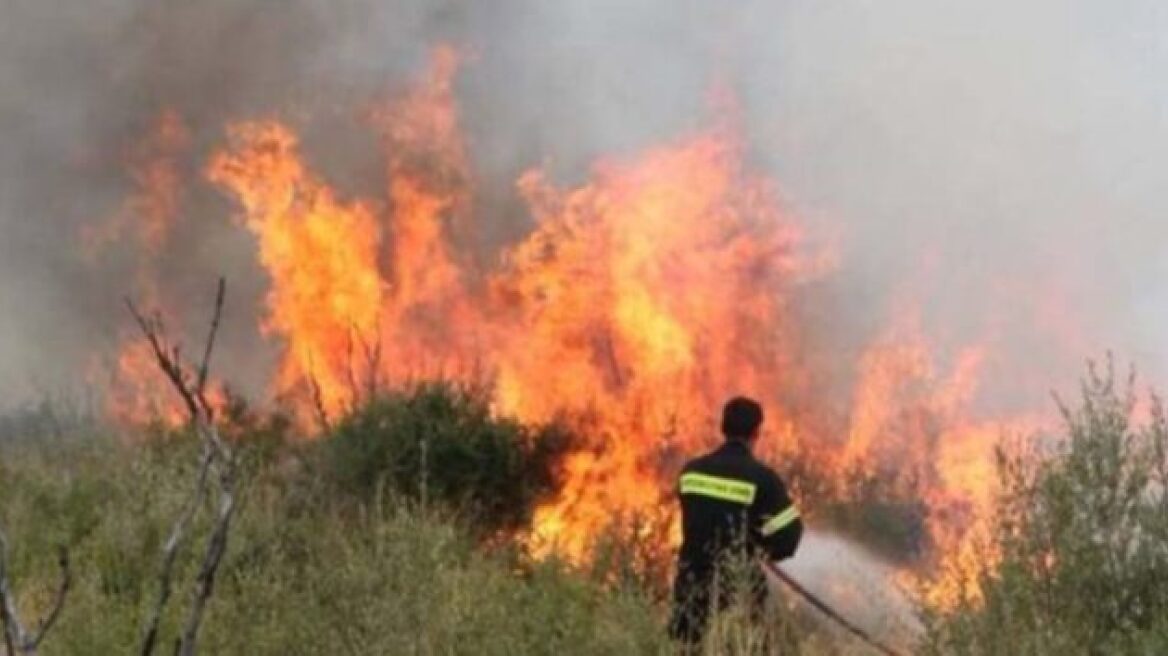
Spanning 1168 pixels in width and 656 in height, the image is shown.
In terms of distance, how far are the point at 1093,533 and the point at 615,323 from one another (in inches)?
296

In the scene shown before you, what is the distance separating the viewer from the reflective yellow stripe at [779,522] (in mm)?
7527

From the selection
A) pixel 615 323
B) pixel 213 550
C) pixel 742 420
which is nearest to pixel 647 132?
pixel 615 323

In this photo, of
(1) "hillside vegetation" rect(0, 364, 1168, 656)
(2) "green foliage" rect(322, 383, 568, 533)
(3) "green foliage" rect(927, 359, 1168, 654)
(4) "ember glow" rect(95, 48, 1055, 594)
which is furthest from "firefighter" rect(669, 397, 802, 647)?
(2) "green foliage" rect(322, 383, 568, 533)

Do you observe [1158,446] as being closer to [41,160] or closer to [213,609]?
[213,609]

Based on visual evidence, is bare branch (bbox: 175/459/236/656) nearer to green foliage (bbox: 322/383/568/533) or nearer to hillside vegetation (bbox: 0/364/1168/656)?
hillside vegetation (bbox: 0/364/1168/656)

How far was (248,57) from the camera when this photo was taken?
59.9ft

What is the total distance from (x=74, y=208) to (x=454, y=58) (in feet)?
16.4

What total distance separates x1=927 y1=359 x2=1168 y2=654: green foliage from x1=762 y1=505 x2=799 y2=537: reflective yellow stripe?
113 centimetres

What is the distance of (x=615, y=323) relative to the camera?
13.9 m

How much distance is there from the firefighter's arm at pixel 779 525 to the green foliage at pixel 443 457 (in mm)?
4154

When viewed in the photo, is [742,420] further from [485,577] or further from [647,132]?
[647,132]

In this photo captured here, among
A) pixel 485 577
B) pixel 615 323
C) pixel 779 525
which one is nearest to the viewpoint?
pixel 779 525

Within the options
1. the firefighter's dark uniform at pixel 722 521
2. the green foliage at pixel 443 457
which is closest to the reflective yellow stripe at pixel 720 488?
the firefighter's dark uniform at pixel 722 521

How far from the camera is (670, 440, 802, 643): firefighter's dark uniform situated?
7520 millimetres
